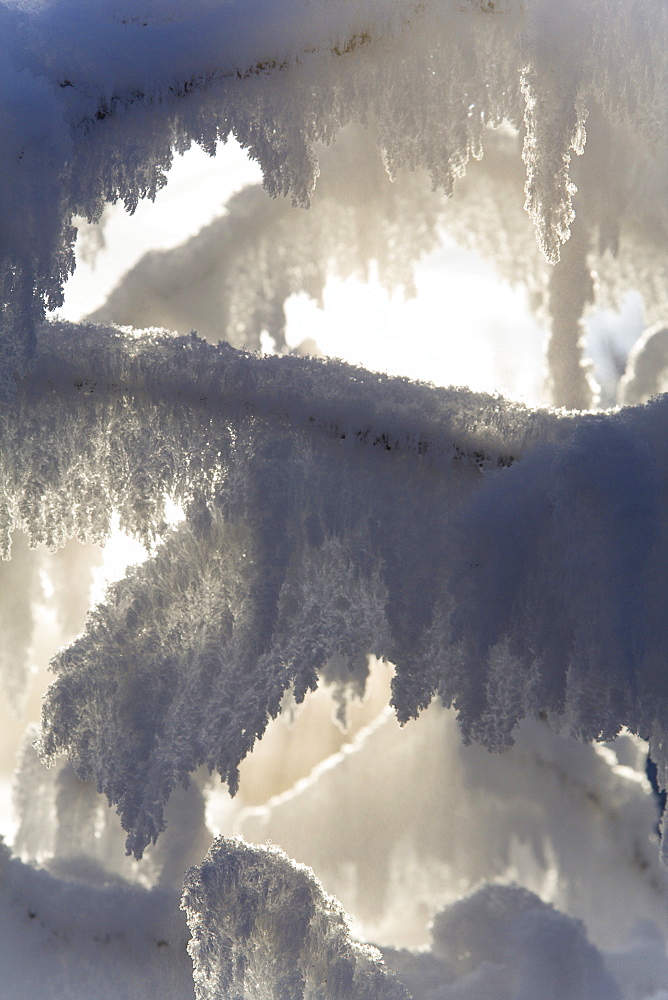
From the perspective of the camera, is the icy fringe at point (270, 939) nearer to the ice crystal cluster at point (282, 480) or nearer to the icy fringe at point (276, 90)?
the ice crystal cluster at point (282, 480)

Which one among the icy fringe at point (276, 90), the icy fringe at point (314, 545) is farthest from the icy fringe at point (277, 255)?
the icy fringe at point (314, 545)

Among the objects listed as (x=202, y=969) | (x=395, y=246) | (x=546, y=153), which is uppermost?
→ (x=395, y=246)

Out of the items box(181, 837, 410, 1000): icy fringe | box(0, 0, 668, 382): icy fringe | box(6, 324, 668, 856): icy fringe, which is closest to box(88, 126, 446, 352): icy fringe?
box(0, 0, 668, 382): icy fringe

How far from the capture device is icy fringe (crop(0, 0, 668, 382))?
0.42 metres

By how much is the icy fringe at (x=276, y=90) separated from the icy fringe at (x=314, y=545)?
0.25 ft

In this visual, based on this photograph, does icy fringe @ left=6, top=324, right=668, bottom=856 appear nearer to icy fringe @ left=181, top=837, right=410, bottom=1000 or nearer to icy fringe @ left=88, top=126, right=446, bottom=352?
icy fringe @ left=181, top=837, right=410, bottom=1000

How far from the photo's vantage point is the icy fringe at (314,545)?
41 cm

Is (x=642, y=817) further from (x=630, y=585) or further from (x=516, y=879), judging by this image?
(x=630, y=585)

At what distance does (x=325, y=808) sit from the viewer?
69 centimetres

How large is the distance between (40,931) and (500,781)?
397 millimetres

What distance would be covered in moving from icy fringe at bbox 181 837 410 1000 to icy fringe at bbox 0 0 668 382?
0.34m

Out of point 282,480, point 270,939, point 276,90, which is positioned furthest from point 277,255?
point 270,939

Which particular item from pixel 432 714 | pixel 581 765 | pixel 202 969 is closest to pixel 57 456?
pixel 202 969

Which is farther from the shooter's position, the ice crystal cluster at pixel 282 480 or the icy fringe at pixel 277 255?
the icy fringe at pixel 277 255
